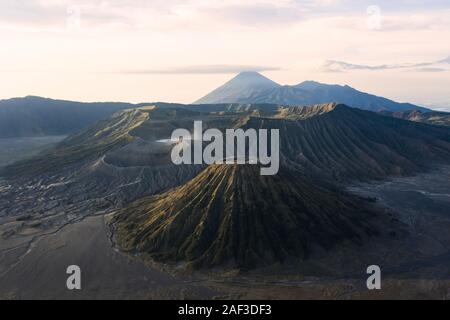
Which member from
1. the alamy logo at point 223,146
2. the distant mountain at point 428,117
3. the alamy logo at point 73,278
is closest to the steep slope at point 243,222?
the alamy logo at point 73,278

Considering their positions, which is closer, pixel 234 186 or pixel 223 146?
pixel 234 186

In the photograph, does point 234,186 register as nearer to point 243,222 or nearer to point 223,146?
point 243,222

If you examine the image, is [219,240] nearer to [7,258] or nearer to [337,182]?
[7,258]

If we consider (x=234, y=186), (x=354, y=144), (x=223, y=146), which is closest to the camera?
(x=234, y=186)

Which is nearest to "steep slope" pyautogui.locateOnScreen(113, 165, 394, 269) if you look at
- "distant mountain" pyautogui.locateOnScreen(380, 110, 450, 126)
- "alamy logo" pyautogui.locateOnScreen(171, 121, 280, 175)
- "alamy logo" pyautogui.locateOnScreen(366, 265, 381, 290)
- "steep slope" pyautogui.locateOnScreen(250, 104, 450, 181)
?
"alamy logo" pyautogui.locateOnScreen(366, 265, 381, 290)

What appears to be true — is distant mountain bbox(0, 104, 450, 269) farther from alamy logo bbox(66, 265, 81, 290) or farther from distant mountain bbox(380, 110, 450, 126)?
distant mountain bbox(380, 110, 450, 126)

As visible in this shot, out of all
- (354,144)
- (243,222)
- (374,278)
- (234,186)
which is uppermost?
(354,144)

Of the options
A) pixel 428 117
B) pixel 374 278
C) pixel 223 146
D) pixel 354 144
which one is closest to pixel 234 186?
pixel 374 278
